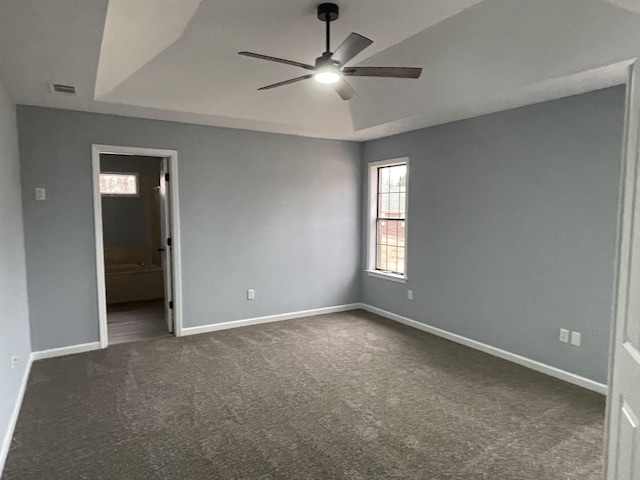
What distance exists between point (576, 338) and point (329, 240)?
10.4 ft

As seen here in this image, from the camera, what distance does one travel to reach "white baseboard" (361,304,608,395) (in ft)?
10.8

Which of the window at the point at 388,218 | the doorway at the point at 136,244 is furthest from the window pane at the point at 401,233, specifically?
the doorway at the point at 136,244

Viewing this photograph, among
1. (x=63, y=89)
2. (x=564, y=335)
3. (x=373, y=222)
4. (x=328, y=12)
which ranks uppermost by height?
(x=328, y=12)

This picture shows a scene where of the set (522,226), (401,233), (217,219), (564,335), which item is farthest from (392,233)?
(564,335)

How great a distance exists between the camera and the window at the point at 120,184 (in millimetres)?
7105

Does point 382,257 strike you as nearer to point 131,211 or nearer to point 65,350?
point 65,350

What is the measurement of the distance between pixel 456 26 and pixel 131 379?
3914mm

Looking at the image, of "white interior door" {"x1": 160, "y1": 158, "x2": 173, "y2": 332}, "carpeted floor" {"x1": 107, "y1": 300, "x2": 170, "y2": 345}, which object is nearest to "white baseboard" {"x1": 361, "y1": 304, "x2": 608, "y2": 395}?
"white interior door" {"x1": 160, "y1": 158, "x2": 173, "y2": 332}

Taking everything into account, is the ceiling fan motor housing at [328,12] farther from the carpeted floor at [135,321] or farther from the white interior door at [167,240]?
the carpeted floor at [135,321]

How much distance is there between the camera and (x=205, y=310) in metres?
4.79

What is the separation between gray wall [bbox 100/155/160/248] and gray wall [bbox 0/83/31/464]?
3587 mm

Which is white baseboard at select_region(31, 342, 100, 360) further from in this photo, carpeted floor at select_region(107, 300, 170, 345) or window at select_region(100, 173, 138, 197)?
window at select_region(100, 173, 138, 197)

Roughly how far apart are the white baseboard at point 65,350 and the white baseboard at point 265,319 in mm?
932

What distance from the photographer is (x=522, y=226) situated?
376 cm
